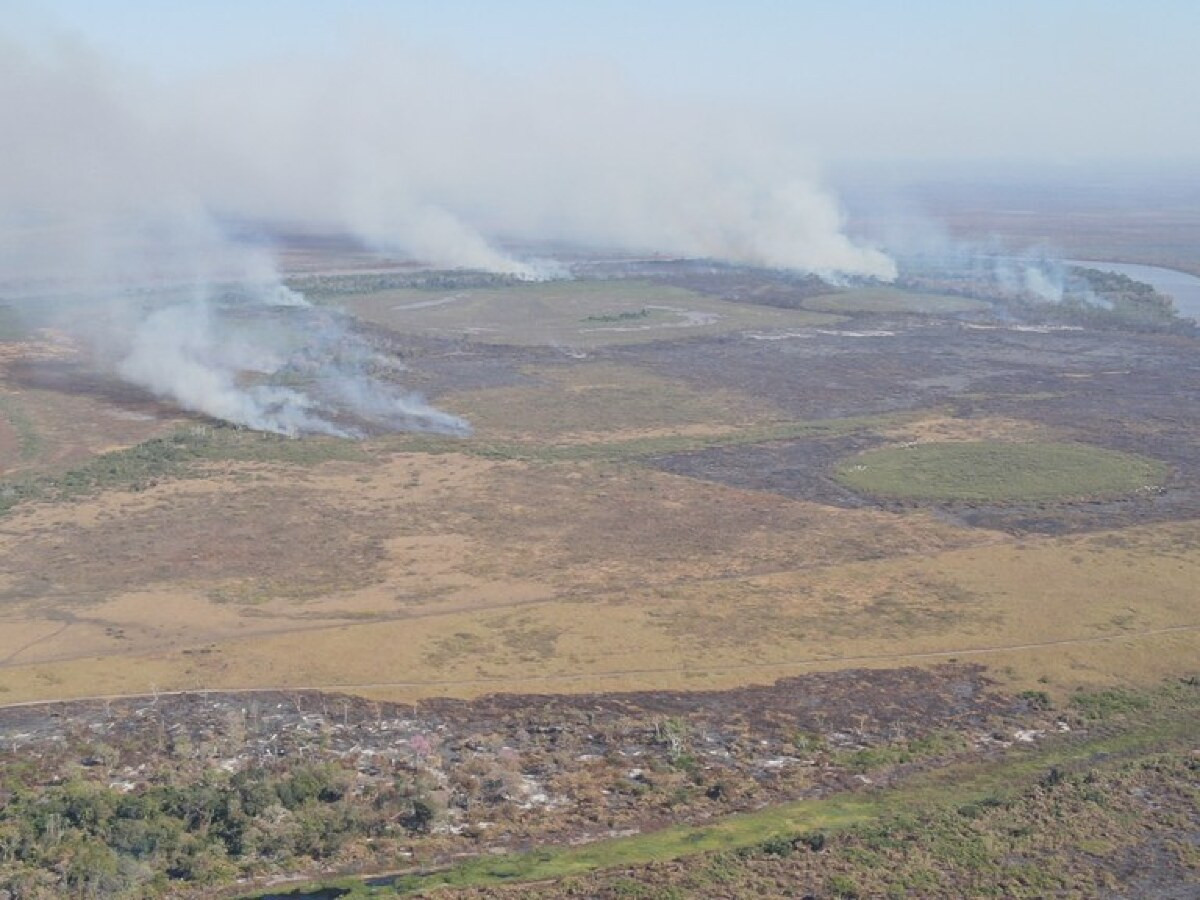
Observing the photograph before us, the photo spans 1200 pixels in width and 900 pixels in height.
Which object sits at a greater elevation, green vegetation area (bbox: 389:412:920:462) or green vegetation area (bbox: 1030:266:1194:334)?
green vegetation area (bbox: 1030:266:1194:334)

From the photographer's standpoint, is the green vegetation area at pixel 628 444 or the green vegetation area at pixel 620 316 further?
the green vegetation area at pixel 620 316

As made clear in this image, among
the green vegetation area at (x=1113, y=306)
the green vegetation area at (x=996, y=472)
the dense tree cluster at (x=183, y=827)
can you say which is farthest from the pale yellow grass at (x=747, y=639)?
the green vegetation area at (x=1113, y=306)

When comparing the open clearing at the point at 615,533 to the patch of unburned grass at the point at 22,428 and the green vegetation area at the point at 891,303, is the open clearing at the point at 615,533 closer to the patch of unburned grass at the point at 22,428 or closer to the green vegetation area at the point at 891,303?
the patch of unburned grass at the point at 22,428

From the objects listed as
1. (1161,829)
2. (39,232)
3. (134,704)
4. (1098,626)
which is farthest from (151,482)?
(39,232)

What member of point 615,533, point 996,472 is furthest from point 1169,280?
point 615,533

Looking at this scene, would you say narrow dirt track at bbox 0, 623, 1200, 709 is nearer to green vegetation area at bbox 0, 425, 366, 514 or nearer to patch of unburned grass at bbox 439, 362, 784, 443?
green vegetation area at bbox 0, 425, 366, 514

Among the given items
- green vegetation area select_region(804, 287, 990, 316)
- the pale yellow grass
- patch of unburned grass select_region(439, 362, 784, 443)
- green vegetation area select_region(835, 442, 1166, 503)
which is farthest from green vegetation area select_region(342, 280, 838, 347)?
the pale yellow grass
